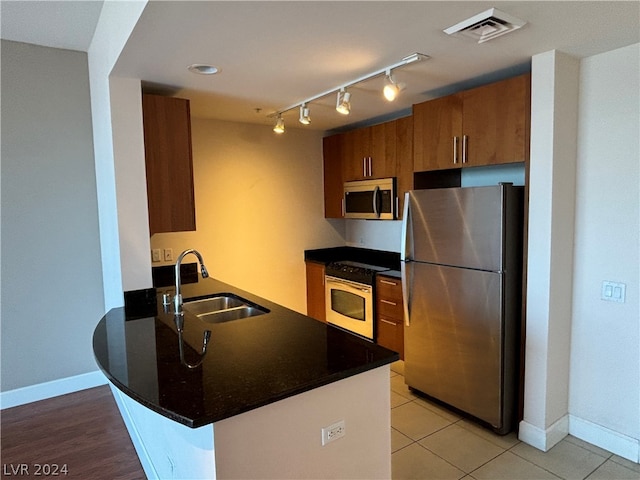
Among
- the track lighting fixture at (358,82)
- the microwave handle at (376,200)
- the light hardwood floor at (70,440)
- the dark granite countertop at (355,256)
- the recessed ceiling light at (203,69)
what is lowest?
the light hardwood floor at (70,440)

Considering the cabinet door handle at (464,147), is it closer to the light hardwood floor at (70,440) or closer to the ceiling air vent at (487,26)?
the ceiling air vent at (487,26)

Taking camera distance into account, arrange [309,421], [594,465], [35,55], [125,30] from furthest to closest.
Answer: [35,55] → [594,465] → [125,30] → [309,421]

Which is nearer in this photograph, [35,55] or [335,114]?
[35,55]

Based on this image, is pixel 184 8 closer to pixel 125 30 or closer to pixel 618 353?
pixel 125 30

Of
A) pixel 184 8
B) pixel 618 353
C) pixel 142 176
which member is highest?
pixel 184 8

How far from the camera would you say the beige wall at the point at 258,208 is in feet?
13.0

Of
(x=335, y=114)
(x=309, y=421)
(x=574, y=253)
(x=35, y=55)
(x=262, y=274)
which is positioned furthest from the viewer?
(x=262, y=274)

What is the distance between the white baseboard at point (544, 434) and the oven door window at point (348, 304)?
1.73 metres

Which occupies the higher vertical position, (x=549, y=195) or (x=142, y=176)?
(x=142, y=176)

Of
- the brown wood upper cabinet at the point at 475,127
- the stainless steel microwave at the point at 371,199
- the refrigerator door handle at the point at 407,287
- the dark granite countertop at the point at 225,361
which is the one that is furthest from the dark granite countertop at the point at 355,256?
the dark granite countertop at the point at 225,361

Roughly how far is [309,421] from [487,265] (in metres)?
1.62

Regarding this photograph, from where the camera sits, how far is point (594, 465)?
7.60 feet

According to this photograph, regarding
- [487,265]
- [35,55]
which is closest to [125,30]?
[35,55]

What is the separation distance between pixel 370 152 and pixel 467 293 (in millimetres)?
1896
